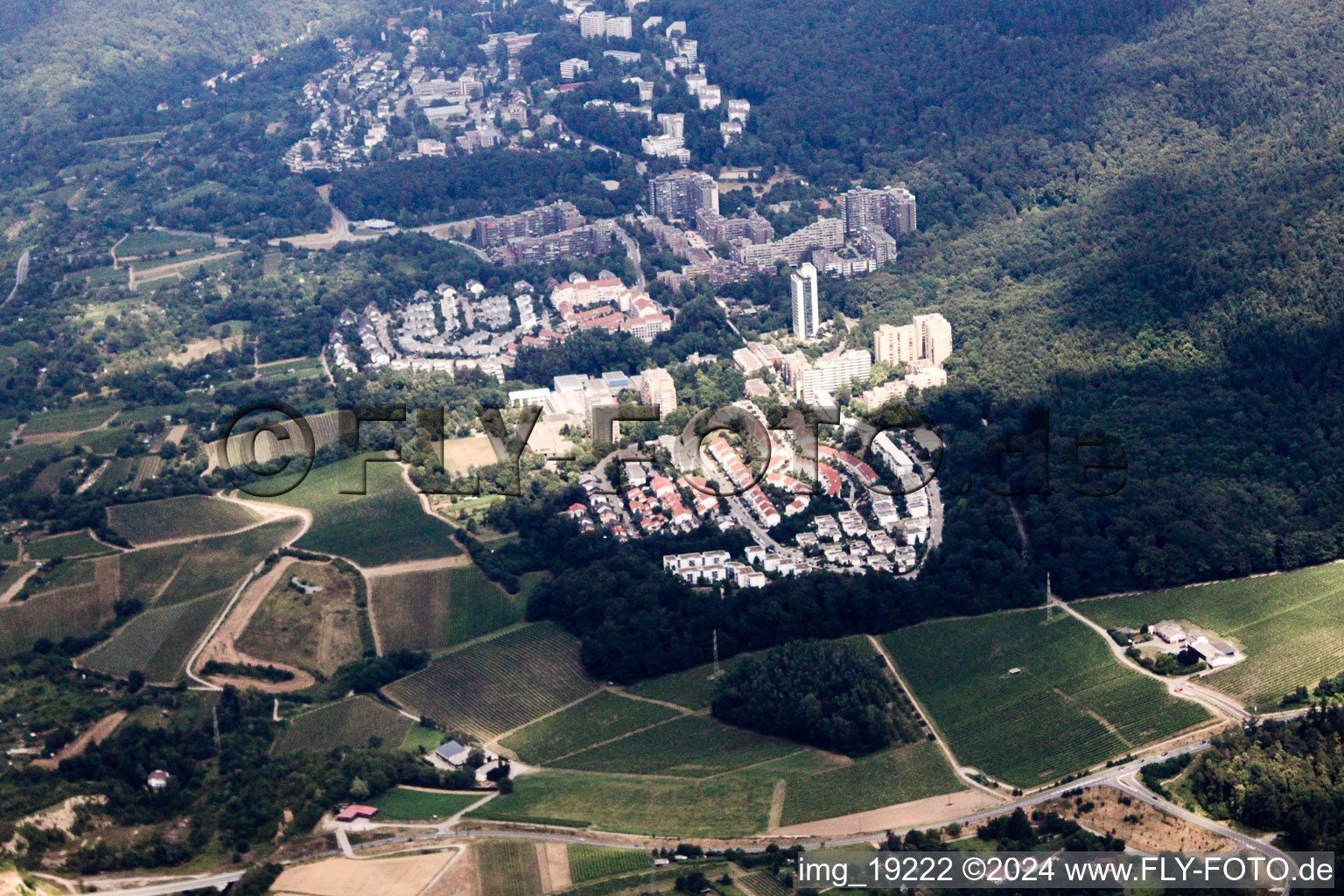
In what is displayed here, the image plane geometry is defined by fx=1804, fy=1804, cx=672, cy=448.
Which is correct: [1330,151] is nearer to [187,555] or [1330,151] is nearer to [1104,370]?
[1104,370]

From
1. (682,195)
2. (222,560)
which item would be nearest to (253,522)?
(222,560)

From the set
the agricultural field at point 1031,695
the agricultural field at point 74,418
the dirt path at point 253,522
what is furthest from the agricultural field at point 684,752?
the agricultural field at point 74,418

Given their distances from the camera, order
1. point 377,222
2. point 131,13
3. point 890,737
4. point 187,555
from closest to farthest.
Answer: point 890,737
point 187,555
point 377,222
point 131,13

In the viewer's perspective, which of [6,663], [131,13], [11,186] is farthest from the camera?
[131,13]

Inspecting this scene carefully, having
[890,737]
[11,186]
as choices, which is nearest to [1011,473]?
[890,737]

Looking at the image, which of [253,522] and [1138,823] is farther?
[253,522]

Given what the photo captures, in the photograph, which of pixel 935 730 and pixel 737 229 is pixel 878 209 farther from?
pixel 935 730

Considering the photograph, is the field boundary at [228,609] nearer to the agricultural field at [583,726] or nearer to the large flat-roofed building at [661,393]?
the agricultural field at [583,726]
